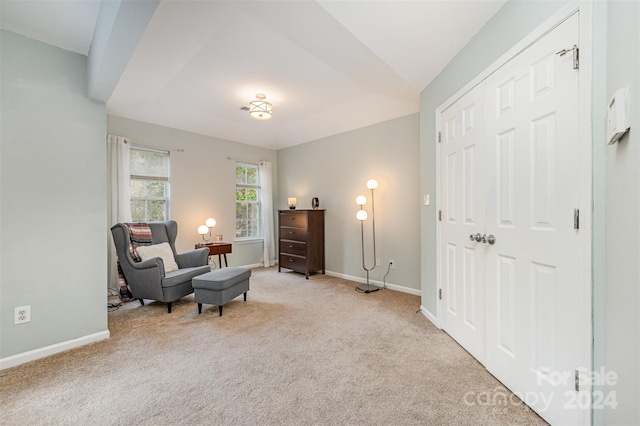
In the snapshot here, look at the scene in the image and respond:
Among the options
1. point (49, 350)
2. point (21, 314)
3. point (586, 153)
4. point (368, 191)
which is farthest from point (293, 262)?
point (586, 153)

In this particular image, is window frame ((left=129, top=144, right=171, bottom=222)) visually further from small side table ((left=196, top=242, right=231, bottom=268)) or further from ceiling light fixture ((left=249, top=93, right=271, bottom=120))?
ceiling light fixture ((left=249, top=93, right=271, bottom=120))

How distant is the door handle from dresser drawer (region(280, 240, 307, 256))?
3242mm

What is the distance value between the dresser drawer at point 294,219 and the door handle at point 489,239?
10.6 feet

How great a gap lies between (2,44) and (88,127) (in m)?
0.74

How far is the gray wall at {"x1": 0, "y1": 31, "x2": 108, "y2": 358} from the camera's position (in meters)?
2.09

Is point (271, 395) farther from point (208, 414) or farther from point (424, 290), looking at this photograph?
point (424, 290)

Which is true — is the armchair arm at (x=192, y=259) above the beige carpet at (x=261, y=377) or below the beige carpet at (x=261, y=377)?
above

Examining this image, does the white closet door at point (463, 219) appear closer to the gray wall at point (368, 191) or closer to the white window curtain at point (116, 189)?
the gray wall at point (368, 191)

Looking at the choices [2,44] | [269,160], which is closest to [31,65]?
[2,44]

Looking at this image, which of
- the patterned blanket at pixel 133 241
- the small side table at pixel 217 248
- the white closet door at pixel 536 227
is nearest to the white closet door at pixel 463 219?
the white closet door at pixel 536 227

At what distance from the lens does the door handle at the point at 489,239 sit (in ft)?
5.97

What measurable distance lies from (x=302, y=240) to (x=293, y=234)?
10.1 inches

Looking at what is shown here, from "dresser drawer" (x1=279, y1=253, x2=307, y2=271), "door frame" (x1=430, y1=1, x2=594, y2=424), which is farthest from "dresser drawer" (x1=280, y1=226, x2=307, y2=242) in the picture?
"door frame" (x1=430, y1=1, x2=594, y2=424)

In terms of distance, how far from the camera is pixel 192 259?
377cm
